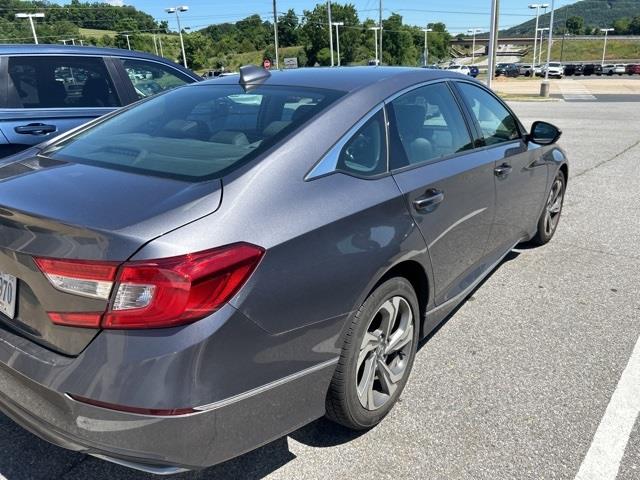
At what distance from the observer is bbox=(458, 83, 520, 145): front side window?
3510mm

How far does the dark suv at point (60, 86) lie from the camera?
4570 mm

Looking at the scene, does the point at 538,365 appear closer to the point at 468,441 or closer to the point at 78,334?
the point at 468,441

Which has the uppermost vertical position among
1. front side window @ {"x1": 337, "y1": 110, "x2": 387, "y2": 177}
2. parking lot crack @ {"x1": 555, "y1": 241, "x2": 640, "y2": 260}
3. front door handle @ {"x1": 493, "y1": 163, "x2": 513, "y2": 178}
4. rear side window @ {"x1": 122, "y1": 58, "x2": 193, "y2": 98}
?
rear side window @ {"x1": 122, "y1": 58, "x2": 193, "y2": 98}

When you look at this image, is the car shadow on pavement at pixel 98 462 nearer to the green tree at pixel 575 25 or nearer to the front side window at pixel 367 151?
the front side window at pixel 367 151

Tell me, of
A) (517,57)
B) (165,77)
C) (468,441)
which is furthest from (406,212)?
(517,57)

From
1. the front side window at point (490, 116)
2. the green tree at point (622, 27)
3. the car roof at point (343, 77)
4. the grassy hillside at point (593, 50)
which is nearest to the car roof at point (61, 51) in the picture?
the car roof at point (343, 77)

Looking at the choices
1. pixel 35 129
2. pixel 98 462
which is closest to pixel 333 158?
pixel 98 462

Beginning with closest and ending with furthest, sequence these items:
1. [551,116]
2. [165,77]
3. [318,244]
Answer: [318,244] → [165,77] → [551,116]

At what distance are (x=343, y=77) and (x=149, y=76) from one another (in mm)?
3364

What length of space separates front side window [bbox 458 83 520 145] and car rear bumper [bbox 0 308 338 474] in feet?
7.21

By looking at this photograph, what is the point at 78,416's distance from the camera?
5.77 ft

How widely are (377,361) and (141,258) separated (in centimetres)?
127

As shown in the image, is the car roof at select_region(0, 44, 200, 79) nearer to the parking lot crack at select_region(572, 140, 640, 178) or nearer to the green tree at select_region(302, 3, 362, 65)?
the parking lot crack at select_region(572, 140, 640, 178)

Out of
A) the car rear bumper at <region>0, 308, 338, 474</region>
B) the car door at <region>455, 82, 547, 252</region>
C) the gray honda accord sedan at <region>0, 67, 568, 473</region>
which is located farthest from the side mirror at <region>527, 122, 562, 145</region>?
the car rear bumper at <region>0, 308, 338, 474</region>
